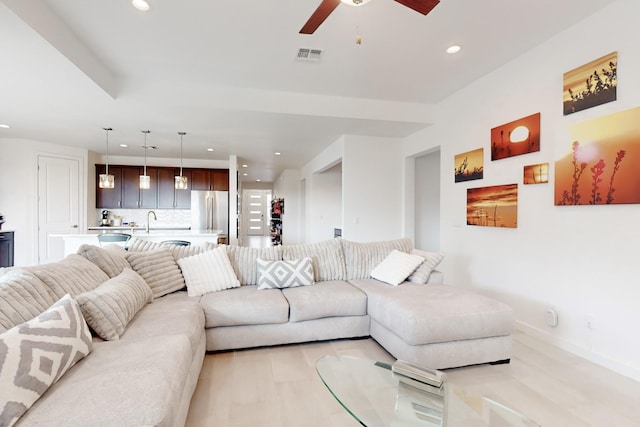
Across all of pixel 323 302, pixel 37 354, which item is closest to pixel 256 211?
pixel 323 302

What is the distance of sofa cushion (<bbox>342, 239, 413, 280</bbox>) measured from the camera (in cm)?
344

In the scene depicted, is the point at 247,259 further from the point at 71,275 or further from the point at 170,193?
the point at 170,193

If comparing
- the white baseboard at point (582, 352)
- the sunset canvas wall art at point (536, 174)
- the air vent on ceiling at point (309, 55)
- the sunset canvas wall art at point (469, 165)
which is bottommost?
the white baseboard at point (582, 352)

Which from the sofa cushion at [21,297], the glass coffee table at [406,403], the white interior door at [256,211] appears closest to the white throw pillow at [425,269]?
the glass coffee table at [406,403]

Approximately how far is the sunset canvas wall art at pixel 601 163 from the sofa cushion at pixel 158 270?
3548 millimetres

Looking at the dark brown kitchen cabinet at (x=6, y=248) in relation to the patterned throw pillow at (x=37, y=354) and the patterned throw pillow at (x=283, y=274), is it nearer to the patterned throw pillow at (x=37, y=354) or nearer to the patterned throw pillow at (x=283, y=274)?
the patterned throw pillow at (x=283, y=274)

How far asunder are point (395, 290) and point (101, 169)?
7.24 meters

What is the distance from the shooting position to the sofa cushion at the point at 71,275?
174 cm

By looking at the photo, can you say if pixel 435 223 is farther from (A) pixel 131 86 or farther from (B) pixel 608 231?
(A) pixel 131 86

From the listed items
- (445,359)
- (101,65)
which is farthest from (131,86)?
(445,359)

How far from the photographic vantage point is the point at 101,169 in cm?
702

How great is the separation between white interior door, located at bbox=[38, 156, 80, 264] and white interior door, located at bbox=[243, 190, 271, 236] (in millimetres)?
9437

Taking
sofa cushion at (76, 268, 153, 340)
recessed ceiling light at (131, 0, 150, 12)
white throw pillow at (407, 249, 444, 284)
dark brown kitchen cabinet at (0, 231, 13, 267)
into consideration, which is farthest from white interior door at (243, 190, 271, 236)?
sofa cushion at (76, 268, 153, 340)

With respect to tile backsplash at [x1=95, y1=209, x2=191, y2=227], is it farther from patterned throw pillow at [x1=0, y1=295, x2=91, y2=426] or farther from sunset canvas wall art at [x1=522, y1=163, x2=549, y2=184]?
sunset canvas wall art at [x1=522, y1=163, x2=549, y2=184]
